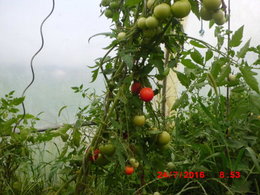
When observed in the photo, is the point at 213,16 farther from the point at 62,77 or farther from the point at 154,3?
the point at 62,77

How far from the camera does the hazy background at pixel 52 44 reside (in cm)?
216

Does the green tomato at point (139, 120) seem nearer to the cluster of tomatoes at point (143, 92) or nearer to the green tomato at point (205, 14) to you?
the cluster of tomatoes at point (143, 92)

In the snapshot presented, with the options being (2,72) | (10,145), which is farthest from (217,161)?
(2,72)

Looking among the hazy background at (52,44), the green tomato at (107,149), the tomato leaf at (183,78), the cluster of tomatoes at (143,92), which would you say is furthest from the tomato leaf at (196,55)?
the hazy background at (52,44)

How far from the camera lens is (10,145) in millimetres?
1185

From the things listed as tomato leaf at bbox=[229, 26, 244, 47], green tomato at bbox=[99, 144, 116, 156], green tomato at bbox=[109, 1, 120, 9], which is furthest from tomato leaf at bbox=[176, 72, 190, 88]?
green tomato at bbox=[109, 1, 120, 9]

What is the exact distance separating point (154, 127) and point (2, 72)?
176cm

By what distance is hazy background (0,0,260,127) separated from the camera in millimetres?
2156

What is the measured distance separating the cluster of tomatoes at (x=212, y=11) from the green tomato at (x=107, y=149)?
43 cm
